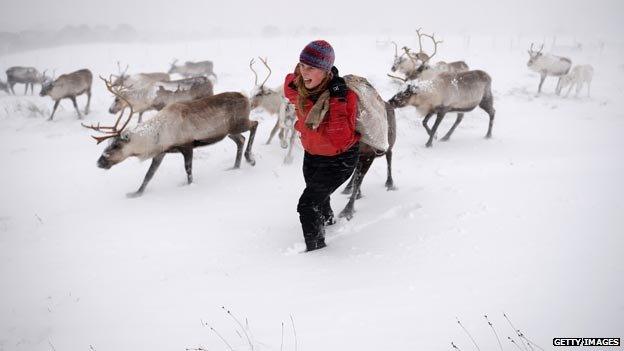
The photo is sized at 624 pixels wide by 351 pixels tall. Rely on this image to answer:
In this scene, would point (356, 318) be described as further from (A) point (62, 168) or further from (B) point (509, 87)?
(B) point (509, 87)

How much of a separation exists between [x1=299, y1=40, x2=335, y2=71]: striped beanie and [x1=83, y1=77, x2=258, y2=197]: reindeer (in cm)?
357

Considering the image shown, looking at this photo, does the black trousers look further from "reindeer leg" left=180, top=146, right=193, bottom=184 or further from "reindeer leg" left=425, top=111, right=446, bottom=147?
"reindeer leg" left=425, top=111, right=446, bottom=147

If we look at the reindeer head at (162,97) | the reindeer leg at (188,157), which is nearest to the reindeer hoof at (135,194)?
the reindeer leg at (188,157)

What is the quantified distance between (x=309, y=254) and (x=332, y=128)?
4.35 feet

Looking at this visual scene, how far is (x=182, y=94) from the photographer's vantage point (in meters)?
9.27

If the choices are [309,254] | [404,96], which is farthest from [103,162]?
[404,96]

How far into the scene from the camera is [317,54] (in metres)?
2.51

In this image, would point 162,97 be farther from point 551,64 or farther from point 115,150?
point 551,64

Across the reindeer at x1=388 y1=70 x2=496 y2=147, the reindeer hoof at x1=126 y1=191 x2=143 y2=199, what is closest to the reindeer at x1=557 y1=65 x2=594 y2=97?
the reindeer at x1=388 y1=70 x2=496 y2=147

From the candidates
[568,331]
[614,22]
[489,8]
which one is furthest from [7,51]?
[489,8]

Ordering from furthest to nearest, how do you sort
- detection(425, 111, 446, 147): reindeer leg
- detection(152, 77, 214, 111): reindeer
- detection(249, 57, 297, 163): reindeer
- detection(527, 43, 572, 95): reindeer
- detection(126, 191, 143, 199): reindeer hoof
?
detection(527, 43, 572, 95): reindeer
detection(152, 77, 214, 111): reindeer
detection(425, 111, 446, 147): reindeer leg
detection(249, 57, 297, 163): reindeer
detection(126, 191, 143, 199): reindeer hoof

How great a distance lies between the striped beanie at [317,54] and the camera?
2.50 meters

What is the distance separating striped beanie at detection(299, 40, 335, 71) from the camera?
2498mm

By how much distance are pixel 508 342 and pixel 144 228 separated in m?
4.12
